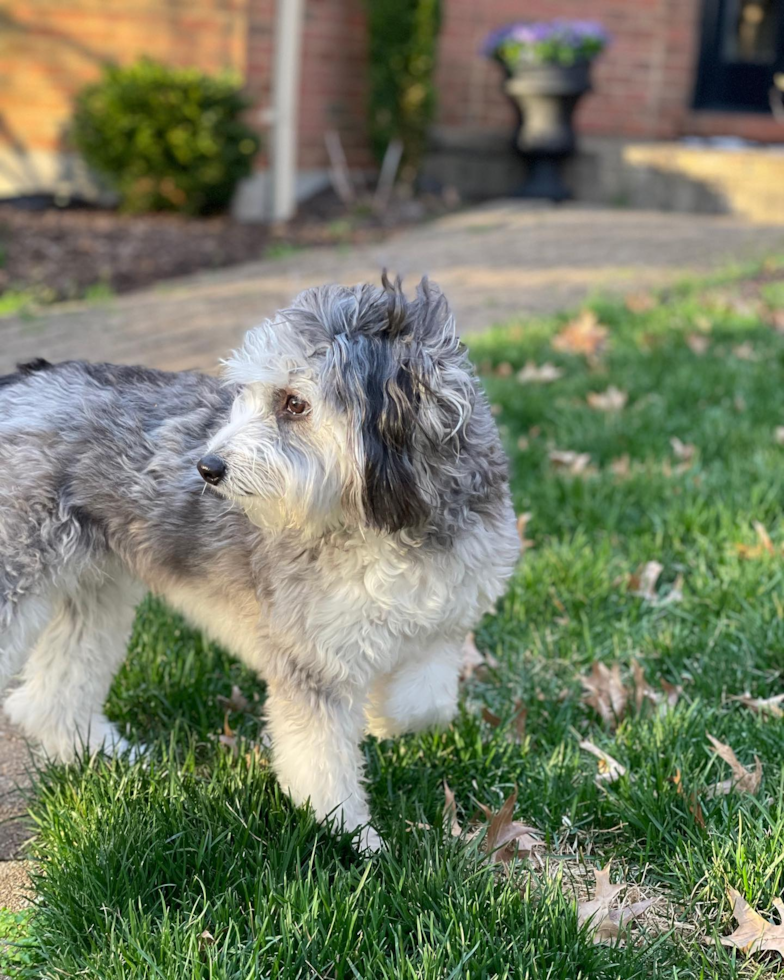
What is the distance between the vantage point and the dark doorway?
1617cm

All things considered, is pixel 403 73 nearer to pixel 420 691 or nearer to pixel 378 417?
pixel 420 691

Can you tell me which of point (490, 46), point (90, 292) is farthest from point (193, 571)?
point (490, 46)

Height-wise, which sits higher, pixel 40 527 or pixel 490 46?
pixel 490 46

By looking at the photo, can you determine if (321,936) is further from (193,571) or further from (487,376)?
(487,376)

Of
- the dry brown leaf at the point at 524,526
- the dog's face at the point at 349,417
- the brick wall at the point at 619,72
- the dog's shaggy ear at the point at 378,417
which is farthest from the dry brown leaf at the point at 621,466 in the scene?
the brick wall at the point at 619,72

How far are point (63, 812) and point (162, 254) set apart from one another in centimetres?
865

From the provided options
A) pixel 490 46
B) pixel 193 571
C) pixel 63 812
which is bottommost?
pixel 63 812

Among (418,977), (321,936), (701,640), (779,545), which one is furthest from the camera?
(779,545)

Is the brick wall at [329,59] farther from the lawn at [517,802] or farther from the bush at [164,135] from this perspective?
the lawn at [517,802]

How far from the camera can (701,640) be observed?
390 cm

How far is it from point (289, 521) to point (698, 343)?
5545 millimetres

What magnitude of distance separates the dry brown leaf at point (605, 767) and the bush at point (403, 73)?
12.5m

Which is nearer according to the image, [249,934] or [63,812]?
[249,934]

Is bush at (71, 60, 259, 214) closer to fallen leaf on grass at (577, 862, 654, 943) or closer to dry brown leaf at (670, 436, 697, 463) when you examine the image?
dry brown leaf at (670, 436, 697, 463)
